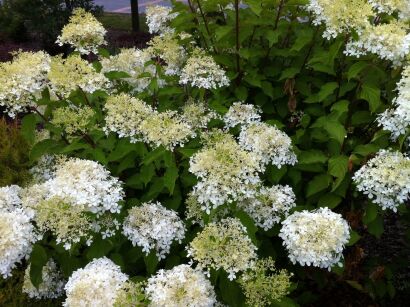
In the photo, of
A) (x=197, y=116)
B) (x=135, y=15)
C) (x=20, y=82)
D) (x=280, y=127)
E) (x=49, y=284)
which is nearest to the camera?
(x=20, y=82)

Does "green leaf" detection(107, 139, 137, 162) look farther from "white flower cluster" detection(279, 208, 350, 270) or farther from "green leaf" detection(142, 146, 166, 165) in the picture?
"white flower cluster" detection(279, 208, 350, 270)

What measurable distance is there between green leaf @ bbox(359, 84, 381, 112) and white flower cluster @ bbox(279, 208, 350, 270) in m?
0.81

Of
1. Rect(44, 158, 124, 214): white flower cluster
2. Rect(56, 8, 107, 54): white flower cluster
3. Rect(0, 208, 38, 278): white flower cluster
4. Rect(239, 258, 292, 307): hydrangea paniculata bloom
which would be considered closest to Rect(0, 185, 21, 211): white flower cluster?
Rect(0, 208, 38, 278): white flower cluster

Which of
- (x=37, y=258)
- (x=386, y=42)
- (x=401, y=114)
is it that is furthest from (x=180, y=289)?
(x=386, y=42)

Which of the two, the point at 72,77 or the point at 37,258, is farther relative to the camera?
the point at 72,77

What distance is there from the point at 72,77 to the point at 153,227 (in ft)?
3.78

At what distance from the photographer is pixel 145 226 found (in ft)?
9.72

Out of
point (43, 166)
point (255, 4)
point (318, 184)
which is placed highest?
point (255, 4)

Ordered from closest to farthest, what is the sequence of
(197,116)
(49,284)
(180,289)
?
(180,289) < (197,116) < (49,284)

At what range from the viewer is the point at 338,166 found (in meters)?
3.20

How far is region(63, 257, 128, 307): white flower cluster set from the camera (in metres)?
2.63

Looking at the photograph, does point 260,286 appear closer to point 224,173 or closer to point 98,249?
point 224,173

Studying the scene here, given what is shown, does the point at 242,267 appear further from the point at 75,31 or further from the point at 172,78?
the point at 75,31

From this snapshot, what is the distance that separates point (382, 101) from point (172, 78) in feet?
5.20
